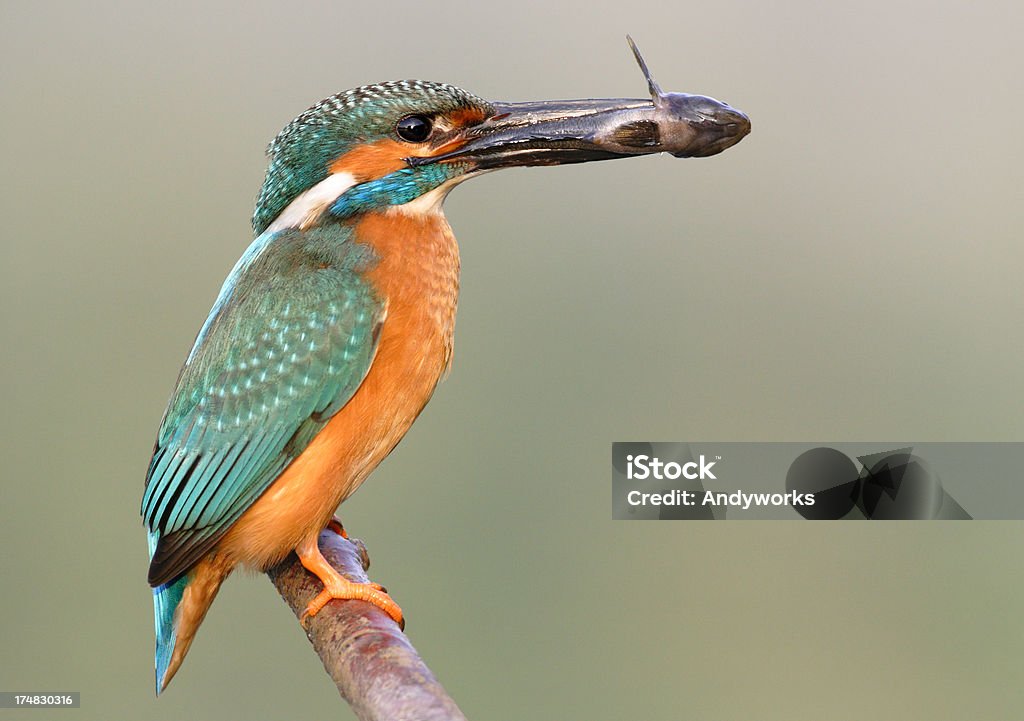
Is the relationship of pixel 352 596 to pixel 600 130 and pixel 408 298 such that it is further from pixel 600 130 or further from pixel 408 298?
pixel 600 130

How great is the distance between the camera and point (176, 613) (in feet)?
5.74

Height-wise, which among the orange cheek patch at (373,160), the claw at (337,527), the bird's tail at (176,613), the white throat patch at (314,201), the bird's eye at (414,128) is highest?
the bird's eye at (414,128)

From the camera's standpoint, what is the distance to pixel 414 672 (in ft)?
4.15

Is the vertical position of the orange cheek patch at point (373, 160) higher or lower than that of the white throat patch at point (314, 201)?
higher

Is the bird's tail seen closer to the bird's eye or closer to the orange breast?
the orange breast

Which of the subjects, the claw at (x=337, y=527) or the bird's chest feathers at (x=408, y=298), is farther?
the claw at (x=337, y=527)

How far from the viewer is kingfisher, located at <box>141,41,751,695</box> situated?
1606 millimetres

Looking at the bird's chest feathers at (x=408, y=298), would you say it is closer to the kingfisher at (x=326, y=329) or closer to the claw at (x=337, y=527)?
the kingfisher at (x=326, y=329)

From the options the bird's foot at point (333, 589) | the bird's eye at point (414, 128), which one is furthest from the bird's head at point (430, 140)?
the bird's foot at point (333, 589)

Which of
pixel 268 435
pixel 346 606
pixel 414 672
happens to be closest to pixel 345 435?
pixel 268 435

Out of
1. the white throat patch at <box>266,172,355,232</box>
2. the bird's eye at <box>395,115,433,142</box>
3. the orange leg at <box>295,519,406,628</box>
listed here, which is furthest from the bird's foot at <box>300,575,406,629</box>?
the bird's eye at <box>395,115,433,142</box>

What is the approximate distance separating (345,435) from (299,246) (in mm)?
271

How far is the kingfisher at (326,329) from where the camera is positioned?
1.61 m

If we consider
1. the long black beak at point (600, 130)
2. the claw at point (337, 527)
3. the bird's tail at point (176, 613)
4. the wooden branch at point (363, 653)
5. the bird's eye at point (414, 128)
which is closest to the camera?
the wooden branch at point (363, 653)
